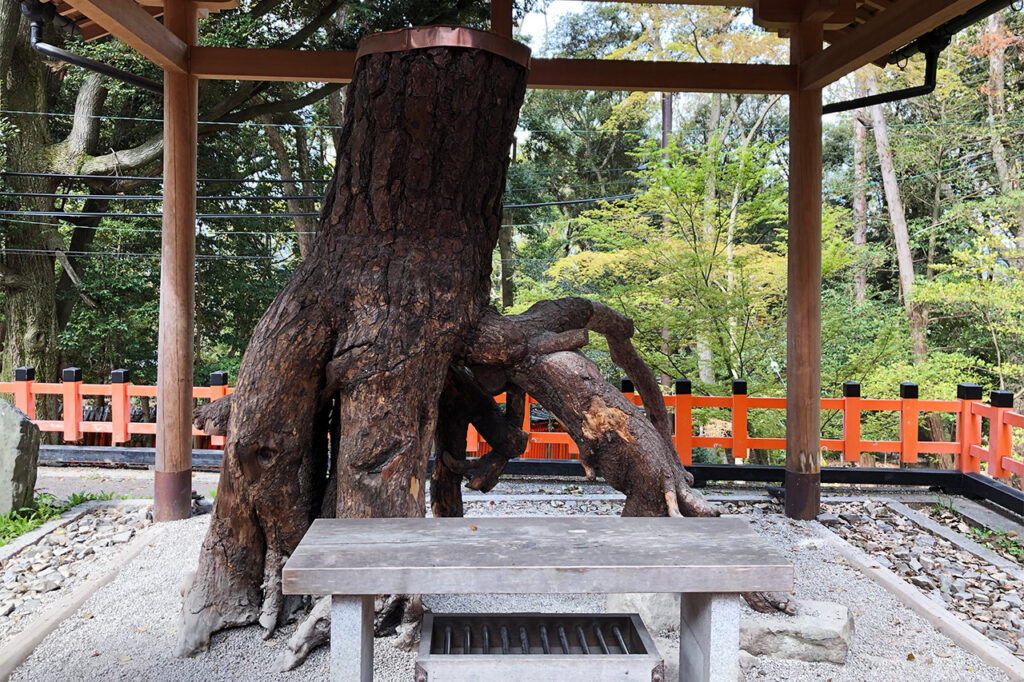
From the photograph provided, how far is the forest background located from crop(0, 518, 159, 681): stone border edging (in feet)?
18.0

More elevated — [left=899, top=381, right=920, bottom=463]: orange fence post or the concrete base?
[left=899, top=381, right=920, bottom=463]: orange fence post

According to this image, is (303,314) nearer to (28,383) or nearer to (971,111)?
(28,383)

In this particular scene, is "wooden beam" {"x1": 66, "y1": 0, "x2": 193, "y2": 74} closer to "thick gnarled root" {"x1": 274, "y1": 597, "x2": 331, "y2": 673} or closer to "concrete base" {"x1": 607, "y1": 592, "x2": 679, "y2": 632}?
"thick gnarled root" {"x1": 274, "y1": 597, "x2": 331, "y2": 673}

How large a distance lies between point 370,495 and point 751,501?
4.28 m

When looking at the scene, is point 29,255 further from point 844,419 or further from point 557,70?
point 844,419

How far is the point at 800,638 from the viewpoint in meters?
3.33

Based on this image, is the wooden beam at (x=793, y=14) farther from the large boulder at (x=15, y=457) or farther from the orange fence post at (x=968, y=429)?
the large boulder at (x=15, y=457)

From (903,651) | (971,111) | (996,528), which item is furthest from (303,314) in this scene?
(971,111)

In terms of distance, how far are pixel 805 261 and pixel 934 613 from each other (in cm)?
265

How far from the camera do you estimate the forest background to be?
9758 mm

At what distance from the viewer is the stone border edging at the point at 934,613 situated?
3356 mm

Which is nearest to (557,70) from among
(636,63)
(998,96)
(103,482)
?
(636,63)

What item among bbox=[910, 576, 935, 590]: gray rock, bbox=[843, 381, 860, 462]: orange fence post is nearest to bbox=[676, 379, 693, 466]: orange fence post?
bbox=[843, 381, 860, 462]: orange fence post

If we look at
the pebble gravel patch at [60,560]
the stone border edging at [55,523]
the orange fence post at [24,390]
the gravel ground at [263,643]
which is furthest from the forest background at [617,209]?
the gravel ground at [263,643]
